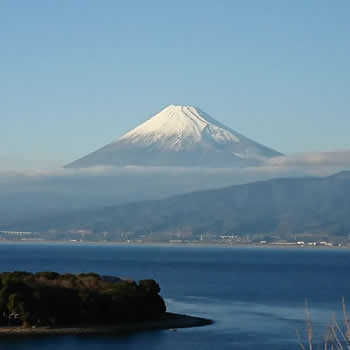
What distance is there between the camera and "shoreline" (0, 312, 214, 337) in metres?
64.5

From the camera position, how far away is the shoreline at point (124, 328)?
6450 cm

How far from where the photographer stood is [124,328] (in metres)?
67.9

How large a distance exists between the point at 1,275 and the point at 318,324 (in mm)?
21778

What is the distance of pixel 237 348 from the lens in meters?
58.9

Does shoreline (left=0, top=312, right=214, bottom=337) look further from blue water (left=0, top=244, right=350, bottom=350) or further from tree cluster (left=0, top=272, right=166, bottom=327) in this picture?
blue water (left=0, top=244, right=350, bottom=350)

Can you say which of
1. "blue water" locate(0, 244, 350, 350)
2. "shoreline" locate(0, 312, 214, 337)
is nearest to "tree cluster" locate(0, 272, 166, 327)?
"shoreline" locate(0, 312, 214, 337)

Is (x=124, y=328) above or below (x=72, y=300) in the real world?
below

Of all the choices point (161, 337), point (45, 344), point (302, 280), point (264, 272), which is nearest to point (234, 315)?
point (161, 337)

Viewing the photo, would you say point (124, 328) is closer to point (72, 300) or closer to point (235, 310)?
point (72, 300)

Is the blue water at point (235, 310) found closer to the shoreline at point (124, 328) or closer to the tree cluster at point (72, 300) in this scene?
the shoreline at point (124, 328)

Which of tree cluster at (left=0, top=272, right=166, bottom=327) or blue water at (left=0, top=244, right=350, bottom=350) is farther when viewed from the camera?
tree cluster at (left=0, top=272, right=166, bottom=327)

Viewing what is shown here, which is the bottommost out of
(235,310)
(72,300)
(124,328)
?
(124,328)

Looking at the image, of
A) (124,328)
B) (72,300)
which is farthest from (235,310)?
(72,300)

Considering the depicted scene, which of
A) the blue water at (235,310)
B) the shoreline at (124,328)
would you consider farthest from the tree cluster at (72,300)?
the blue water at (235,310)
